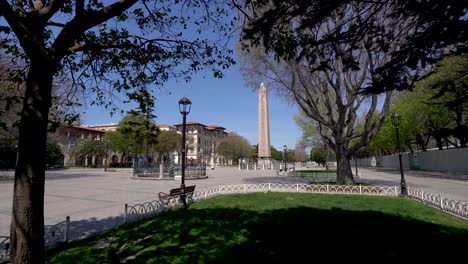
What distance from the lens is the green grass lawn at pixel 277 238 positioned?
16.9ft

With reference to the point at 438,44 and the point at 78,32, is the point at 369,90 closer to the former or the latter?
the point at 438,44

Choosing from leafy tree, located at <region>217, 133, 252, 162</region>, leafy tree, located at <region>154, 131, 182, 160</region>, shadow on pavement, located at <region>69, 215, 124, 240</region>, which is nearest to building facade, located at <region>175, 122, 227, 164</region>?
leafy tree, located at <region>217, 133, 252, 162</region>

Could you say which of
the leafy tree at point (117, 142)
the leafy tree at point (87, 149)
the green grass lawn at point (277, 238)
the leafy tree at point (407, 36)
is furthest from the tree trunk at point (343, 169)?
the leafy tree at point (87, 149)

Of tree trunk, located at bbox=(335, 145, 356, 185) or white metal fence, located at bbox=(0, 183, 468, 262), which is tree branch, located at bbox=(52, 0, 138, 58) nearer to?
white metal fence, located at bbox=(0, 183, 468, 262)

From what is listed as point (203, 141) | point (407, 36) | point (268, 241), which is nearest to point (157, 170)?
point (268, 241)

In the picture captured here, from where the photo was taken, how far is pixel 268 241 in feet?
19.6

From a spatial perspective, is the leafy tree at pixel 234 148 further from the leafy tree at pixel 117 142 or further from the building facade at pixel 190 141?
the leafy tree at pixel 117 142

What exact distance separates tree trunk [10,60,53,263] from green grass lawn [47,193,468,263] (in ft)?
5.90

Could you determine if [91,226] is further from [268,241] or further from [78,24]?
[78,24]

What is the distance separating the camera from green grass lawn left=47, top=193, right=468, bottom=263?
5.14 metres

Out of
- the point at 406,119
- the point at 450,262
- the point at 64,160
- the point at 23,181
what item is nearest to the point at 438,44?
the point at 450,262

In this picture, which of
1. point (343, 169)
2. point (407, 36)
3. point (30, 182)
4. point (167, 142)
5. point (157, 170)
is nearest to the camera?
point (30, 182)

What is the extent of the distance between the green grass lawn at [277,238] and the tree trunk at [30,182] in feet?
5.90

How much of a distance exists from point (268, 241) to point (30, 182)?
169 inches
